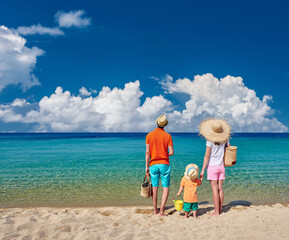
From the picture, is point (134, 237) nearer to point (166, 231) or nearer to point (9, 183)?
point (166, 231)

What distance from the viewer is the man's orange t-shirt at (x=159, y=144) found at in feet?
17.6

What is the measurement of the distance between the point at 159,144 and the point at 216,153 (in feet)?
4.59

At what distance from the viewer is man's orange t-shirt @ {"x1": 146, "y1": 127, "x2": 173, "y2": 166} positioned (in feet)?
17.6

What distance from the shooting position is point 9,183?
9.90 metres

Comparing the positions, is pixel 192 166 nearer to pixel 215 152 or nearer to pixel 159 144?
pixel 215 152

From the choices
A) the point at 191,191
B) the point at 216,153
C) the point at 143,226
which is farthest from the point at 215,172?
the point at 143,226

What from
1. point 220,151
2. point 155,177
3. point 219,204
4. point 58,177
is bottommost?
point 58,177

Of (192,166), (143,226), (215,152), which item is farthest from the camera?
(192,166)

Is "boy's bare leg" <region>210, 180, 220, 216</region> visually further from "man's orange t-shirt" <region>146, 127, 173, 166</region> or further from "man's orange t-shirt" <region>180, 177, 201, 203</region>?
"man's orange t-shirt" <region>146, 127, 173, 166</region>

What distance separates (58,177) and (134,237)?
822cm

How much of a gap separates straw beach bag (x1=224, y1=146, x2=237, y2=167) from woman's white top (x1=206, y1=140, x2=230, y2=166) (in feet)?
0.38

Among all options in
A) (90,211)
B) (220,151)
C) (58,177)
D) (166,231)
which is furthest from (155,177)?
(58,177)

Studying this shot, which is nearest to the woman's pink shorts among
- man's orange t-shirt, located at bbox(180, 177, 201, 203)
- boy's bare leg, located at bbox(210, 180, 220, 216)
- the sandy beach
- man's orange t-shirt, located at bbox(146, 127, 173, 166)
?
boy's bare leg, located at bbox(210, 180, 220, 216)

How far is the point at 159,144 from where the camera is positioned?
536 centimetres
